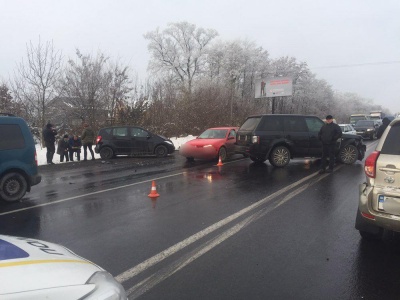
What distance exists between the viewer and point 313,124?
497 inches

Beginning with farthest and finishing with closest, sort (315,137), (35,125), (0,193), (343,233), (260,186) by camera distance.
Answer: (35,125)
(315,137)
(260,186)
(0,193)
(343,233)

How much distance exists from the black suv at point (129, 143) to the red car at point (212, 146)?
2716 millimetres

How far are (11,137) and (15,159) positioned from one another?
0.50m

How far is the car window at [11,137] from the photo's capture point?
7398 mm

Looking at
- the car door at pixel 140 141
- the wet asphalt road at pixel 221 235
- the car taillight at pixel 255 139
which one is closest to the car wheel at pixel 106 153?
the car door at pixel 140 141

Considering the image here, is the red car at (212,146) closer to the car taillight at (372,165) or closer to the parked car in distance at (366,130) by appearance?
the car taillight at (372,165)

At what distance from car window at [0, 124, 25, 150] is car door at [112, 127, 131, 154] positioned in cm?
914

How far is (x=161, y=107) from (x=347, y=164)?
16.8 metres

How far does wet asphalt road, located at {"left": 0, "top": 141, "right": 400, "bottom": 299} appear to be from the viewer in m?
3.47

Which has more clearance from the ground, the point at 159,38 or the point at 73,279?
the point at 159,38

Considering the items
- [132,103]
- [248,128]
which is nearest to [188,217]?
[248,128]

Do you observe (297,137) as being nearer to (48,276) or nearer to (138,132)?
(138,132)

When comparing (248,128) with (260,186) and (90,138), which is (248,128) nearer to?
(260,186)

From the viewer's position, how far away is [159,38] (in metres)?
58.1
